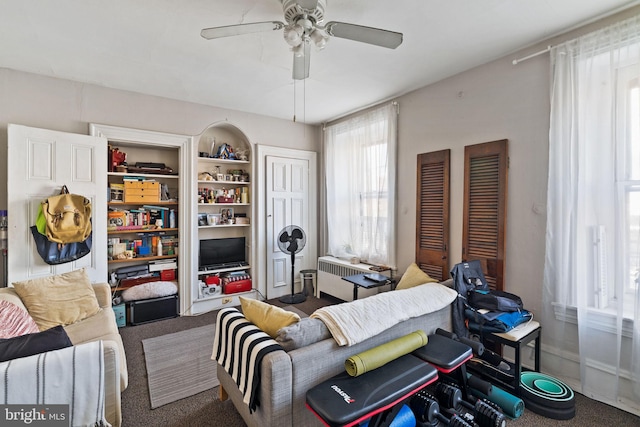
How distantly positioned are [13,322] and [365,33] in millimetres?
2818

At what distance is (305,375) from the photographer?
1416mm

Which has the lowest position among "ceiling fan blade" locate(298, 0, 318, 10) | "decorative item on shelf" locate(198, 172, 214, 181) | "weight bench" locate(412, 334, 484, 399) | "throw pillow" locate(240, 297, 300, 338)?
"weight bench" locate(412, 334, 484, 399)

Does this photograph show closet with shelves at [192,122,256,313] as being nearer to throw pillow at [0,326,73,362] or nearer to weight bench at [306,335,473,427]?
throw pillow at [0,326,73,362]

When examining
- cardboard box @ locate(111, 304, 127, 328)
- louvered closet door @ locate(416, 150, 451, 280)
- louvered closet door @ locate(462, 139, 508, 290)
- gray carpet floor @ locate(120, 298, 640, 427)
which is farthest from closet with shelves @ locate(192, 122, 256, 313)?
louvered closet door @ locate(462, 139, 508, 290)

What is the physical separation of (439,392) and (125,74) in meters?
3.87

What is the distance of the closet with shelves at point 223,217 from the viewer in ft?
12.7

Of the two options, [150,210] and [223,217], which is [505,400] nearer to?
[223,217]

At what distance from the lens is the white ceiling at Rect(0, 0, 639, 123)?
1.90 meters

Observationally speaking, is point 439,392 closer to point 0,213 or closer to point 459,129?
point 459,129

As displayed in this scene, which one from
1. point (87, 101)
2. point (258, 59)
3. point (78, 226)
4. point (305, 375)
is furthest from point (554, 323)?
point (87, 101)

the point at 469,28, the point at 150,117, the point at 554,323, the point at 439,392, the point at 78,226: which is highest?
the point at 469,28

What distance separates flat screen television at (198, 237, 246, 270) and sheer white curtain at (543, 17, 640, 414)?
3573 millimetres

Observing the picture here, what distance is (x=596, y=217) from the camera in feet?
6.59

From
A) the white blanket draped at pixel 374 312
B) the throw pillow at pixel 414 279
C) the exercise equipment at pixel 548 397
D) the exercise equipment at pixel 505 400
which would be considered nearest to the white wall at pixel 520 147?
the exercise equipment at pixel 548 397
